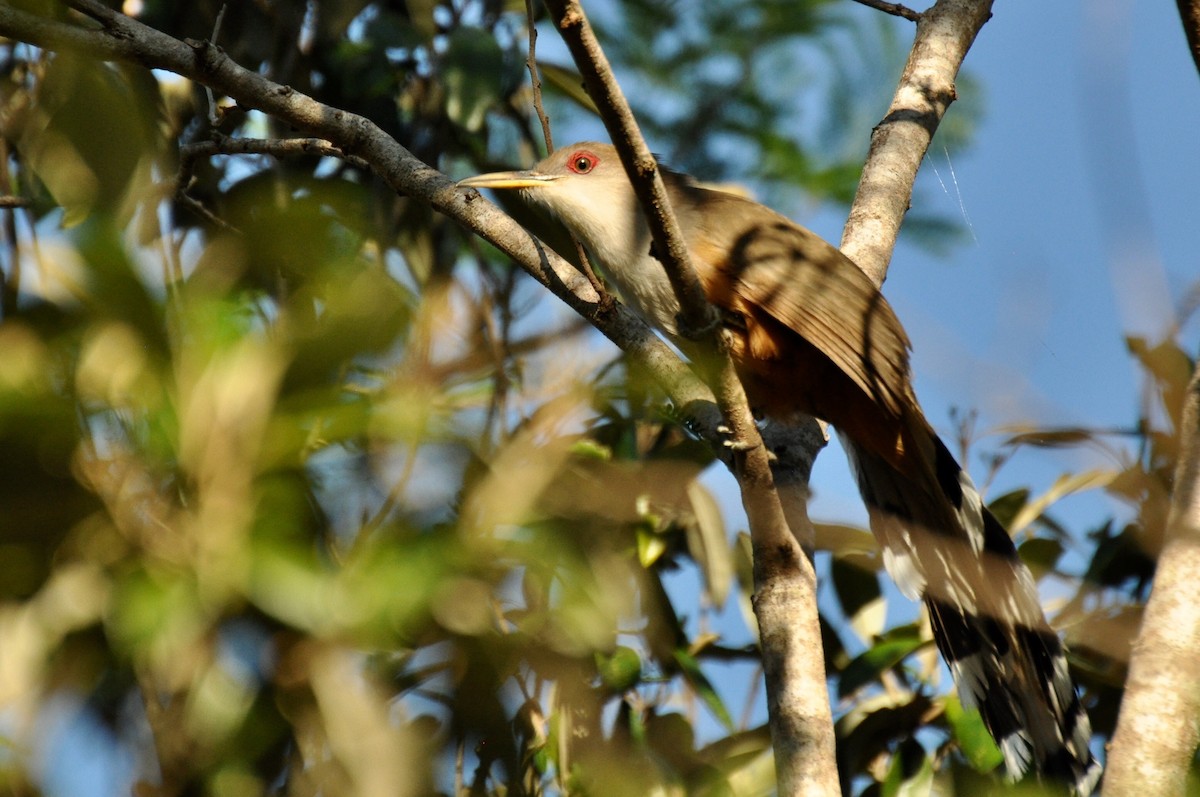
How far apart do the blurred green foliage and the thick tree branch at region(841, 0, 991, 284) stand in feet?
2.76

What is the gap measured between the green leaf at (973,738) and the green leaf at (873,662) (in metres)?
0.19

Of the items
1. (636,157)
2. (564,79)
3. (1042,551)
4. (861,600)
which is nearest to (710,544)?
(861,600)

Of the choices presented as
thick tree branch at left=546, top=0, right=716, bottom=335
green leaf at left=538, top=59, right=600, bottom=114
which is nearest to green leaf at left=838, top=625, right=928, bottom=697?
thick tree branch at left=546, top=0, right=716, bottom=335

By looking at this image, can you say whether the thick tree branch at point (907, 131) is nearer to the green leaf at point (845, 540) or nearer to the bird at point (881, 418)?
the bird at point (881, 418)

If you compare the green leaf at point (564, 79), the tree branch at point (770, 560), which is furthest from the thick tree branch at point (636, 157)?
the green leaf at point (564, 79)

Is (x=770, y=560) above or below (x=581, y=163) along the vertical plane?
below

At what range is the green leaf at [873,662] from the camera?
11.2ft

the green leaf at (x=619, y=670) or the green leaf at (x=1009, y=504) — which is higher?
the green leaf at (x=1009, y=504)

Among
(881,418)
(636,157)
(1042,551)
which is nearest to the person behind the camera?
(636,157)

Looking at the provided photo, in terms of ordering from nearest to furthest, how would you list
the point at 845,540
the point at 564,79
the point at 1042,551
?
the point at 845,540
the point at 1042,551
the point at 564,79

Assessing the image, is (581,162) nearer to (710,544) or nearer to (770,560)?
(710,544)

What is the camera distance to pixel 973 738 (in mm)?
3209

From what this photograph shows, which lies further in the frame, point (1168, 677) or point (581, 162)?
point (581, 162)

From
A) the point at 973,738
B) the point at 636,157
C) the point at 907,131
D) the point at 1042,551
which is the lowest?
the point at 973,738
